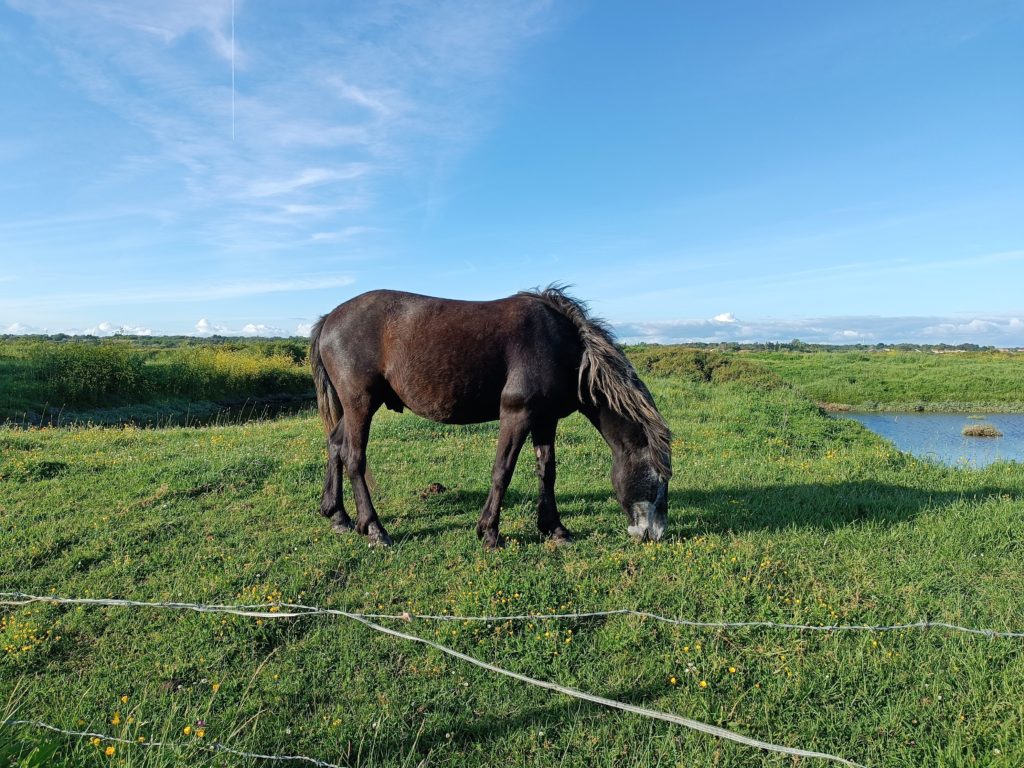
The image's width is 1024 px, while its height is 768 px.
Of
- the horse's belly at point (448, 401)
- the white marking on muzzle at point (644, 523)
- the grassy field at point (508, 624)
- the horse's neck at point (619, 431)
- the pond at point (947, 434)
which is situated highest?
the horse's belly at point (448, 401)

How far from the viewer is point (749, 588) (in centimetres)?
393

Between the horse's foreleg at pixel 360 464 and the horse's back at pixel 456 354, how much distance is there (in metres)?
0.24

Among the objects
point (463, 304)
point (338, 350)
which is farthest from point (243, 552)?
point (463, 304)

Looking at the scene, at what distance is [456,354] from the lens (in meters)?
4.83

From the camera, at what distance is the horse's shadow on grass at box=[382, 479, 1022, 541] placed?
17.7ft

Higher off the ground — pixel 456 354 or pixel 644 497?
pixel 456 354

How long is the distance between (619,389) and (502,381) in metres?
1.01

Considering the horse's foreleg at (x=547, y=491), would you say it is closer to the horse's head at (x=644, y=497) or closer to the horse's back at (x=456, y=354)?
the horse's back at (x=456, y=354)

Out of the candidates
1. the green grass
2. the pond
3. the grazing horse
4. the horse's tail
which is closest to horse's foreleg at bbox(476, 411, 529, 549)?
the grazing horse

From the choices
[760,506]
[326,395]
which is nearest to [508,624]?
[326,395]

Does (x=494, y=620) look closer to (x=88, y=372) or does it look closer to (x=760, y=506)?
(x=760, y=506)

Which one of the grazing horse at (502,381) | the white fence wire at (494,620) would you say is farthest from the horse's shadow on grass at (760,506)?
the white fence wire at (494,620)

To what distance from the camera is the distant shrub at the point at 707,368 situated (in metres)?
24.2

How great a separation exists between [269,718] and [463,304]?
341 centimetres
